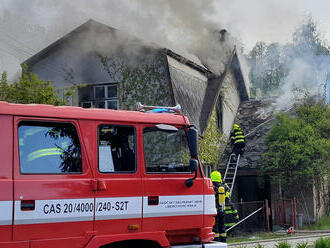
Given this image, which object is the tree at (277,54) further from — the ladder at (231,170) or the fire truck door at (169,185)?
the fire truck door at (169,185)

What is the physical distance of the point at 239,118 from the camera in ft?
66.3

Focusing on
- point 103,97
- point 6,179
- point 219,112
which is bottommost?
point 6,179

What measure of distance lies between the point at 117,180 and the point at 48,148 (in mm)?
826

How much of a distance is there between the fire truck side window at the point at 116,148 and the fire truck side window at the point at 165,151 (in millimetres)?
176

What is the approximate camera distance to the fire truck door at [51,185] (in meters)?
4.61

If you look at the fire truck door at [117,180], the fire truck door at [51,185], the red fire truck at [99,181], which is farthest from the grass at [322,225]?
the fire truck door at [51,185]

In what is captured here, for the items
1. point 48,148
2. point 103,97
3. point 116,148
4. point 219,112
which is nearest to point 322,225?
point 219,112

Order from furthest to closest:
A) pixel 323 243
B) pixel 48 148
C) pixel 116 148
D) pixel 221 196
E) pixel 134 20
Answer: pixel 134 20
pixel 221 196
pixel 323 243
pixel 116 148
pixel 48 148

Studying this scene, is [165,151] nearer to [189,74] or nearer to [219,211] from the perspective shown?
[219,211]

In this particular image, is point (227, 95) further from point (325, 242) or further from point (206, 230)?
point (206, 230)

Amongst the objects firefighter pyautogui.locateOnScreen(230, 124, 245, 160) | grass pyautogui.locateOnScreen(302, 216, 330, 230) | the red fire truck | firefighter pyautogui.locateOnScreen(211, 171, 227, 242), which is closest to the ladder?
firefighter pyautogui.locateOnScreen(230, 124, 245, 160)

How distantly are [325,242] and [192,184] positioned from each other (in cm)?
388

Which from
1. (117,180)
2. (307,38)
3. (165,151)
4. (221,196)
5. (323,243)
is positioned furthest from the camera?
(307,38)

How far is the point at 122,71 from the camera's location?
15883 millimetres
